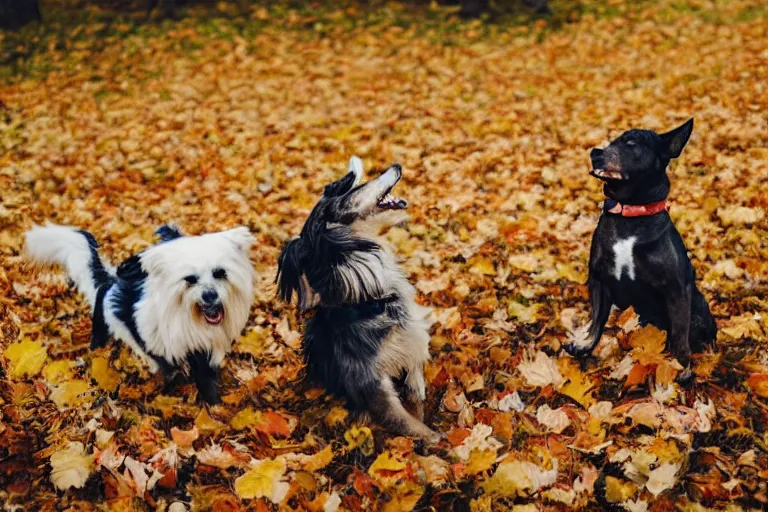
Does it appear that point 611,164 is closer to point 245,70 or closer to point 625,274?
point 625,274

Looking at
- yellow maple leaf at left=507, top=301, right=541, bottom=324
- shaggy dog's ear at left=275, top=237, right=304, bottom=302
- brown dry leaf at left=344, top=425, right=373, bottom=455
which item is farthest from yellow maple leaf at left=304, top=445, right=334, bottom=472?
yellow maple leaf at left=507, top=301, right=541, bottom=324

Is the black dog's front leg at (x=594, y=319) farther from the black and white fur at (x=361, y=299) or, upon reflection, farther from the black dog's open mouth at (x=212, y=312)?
the black dog's open mouth at (x=212, y=312)

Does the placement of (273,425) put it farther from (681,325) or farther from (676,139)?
(676,139)

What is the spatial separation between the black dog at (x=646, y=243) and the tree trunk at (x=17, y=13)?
10694mm

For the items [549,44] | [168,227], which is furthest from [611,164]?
[549,44]

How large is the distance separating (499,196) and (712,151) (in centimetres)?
233

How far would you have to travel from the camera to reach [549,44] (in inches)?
375

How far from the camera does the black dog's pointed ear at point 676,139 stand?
3195mm

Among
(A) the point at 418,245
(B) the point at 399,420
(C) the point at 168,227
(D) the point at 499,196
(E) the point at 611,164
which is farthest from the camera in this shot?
(D) the point at 499,196

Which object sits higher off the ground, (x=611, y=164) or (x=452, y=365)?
(x=611, y=164)

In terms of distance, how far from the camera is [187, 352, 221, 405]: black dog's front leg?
12.4 feet

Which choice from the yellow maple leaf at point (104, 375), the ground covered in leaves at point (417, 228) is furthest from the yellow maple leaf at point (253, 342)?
the yellow maple leaf at point (104, 375)

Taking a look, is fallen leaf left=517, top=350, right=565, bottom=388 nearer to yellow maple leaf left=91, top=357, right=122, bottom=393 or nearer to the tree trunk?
yellow maple leaf left=91, top=357, right=122, bottom=393

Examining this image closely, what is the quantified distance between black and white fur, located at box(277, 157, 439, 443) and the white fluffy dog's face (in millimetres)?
346
